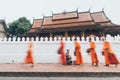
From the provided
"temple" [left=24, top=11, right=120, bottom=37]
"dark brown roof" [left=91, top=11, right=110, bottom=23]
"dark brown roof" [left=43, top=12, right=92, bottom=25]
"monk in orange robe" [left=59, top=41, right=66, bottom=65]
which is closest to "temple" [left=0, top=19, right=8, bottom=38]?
"temple" [left=24, top=11, right=120, bottom=37]

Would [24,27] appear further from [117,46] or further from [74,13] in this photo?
[117,46]

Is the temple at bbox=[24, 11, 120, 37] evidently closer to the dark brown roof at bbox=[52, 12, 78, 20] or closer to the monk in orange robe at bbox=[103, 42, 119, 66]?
the dark brown roof at bbox=[52, 12, 78, 20]

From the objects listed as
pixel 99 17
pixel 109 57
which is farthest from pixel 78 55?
pixel 99 17

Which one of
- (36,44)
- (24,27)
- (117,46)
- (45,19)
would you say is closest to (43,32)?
(45,19)

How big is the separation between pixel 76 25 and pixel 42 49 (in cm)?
836

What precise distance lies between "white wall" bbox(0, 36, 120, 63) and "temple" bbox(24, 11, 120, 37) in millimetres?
6811

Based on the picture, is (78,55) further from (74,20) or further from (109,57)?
(74,20)

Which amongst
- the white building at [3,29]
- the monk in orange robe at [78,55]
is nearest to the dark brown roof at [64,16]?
the white building at [3,29]

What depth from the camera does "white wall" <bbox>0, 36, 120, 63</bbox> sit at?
13258 mm

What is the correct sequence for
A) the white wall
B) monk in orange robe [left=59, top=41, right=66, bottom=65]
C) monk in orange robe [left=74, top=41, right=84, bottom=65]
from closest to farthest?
1. monk in orange robe [left=74, top=41, right=84, bottom=65]
2. monk in orange robe [left=59, top=41, right=66, bottom=65]
3. the white wall

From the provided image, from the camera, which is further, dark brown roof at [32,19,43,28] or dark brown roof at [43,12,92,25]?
dark brown roof at [32,19,43,28]

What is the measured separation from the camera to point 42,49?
13.5 m

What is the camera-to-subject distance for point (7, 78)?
8.38m

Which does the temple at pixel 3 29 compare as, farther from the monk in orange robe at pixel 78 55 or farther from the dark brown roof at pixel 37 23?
the monk in orange robe at pixel 78 55
